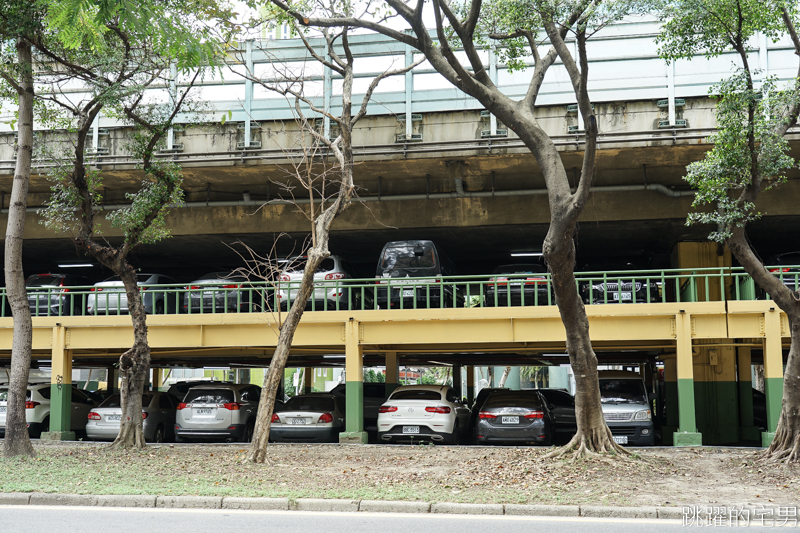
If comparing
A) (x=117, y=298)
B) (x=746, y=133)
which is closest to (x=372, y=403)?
(x=117, y=298)

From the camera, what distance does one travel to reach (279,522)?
24.0 ft

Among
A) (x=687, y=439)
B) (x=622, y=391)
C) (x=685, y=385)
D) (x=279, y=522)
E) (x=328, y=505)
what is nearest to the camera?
(x=279, y=522)

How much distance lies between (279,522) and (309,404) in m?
9.19

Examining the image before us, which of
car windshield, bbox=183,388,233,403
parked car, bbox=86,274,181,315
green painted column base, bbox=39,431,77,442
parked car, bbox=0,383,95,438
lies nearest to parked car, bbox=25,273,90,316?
parked car, bbox=86,274,181,315

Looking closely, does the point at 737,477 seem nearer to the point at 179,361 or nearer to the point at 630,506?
the point at 630,506

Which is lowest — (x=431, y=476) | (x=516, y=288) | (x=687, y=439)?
(x=687, y=439)

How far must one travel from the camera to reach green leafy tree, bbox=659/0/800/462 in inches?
426

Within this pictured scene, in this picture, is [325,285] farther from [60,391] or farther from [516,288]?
[60,391]

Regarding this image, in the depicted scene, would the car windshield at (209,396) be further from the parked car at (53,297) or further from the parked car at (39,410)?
the parked car at (39,410)

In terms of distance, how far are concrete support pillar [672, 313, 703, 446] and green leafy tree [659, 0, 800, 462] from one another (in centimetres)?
377

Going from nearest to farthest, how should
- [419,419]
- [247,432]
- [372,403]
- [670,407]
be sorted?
[419,419] < [247,432] < [372,403] < [670,407]

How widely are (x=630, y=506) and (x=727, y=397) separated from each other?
14.5m

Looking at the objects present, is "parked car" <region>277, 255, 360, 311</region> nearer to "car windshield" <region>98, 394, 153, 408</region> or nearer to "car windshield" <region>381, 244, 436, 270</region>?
"car windshield" <region>381, 244, 436, 270</region>

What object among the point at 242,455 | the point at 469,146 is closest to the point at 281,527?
the point at 242,455
